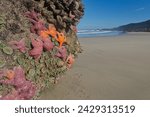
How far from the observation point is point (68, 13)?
3939 millimetres

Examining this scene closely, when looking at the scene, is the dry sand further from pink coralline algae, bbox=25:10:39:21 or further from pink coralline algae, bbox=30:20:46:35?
pink coralline algae, bbox=25:10:39:21

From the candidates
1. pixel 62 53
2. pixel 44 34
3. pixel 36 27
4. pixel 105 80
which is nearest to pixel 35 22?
pixel 36 27

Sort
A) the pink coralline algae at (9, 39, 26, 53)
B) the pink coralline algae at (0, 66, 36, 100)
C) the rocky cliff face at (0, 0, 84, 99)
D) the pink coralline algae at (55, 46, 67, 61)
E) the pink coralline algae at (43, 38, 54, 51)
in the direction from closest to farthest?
the pink coralline algae at (0, 66, 36, 100) → the rocky cliff face at (0, 0, 84, 99) → the pink coralline algae at (9, 39, 26, 53) → the pink coralline algae at (43, 38, 54, 51) → the pink coralline algae at (55, 46, 67, 61)

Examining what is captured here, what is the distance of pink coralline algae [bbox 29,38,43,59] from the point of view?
10.4 feet

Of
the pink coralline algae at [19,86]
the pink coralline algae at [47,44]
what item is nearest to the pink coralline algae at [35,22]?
the pink coralline algae at [47,44]

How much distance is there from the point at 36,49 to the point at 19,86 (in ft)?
1.77

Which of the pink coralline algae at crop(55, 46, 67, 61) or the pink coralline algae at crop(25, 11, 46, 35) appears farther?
the pink coralline algae at crop(55, 46, 67, 61)

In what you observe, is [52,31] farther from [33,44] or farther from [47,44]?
[33,44]

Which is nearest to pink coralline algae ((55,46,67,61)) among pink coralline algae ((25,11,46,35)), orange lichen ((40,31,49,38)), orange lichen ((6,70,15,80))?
orange lichen ((40,31,49,38))

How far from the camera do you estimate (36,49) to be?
126 inches

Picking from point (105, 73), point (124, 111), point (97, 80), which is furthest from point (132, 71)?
point (124, 111)

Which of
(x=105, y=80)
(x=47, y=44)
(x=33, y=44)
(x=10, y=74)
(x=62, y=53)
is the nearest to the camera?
(x=10, y=74)

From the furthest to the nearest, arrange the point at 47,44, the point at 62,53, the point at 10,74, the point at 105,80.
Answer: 1. the point at 105,80
2. the point at 62,53
3. the point at 47,44
4. the point at 10,74

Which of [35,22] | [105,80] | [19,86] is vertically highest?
[35,22]
